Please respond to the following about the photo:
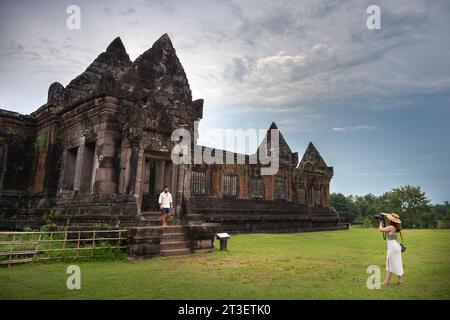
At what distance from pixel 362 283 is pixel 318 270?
1464 millimetres

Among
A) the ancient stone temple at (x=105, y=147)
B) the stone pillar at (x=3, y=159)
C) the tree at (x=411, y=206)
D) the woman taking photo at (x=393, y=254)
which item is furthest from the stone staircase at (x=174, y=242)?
the tree at (x=411, y=206)

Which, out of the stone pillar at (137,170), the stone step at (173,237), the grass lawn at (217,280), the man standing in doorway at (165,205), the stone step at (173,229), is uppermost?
the stone pillar at (137,170)

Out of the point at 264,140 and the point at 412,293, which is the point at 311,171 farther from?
the point at 412,293

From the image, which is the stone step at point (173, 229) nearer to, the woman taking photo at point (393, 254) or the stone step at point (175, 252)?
the stone step at point (175, 252)

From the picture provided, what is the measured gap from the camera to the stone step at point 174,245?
29.9 ft

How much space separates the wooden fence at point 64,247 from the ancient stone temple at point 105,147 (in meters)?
0.58

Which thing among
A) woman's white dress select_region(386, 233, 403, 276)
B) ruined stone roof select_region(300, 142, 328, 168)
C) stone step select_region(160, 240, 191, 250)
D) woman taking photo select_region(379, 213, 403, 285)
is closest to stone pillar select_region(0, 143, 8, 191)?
stone step select_region(160, 240, 191, 250)

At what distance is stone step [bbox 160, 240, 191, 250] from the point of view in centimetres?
911

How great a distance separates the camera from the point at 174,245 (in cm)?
936

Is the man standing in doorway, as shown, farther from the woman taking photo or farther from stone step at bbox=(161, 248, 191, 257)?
the woman taking photo

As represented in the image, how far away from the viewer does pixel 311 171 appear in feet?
98.7

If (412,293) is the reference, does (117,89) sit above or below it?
above
